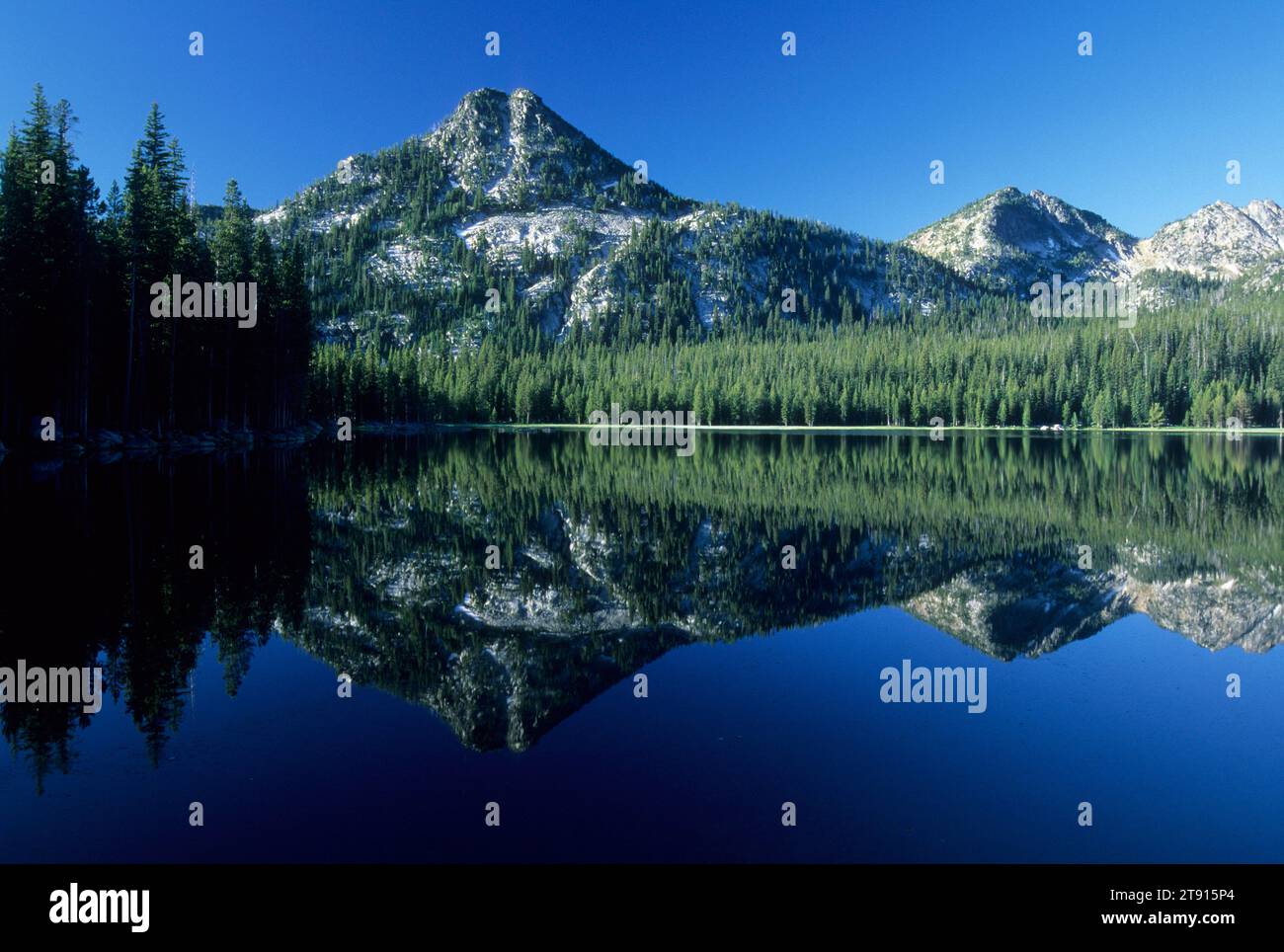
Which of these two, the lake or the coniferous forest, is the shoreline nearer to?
the coniferous forest

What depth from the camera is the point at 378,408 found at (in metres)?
119

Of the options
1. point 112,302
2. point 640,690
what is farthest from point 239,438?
point 640,690

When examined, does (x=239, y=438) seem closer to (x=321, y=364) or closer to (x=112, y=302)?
(x=112, y=302)

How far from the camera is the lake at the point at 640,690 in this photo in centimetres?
730

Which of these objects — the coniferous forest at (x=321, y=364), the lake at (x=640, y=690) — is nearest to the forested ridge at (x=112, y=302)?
the coniferous forest at (x=321, y=364)

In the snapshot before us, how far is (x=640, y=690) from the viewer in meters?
Result: 11.3

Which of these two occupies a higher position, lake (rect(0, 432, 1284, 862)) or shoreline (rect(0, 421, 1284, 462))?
shoreline (rect(0, 421, 1284, 462))

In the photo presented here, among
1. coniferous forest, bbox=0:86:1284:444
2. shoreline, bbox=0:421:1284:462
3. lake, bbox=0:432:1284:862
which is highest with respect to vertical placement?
coniferous forest, bbox=0:86:1284:444

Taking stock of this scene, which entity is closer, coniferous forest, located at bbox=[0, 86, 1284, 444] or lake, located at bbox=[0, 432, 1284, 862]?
lake, located at bbox=[0, 432, 1284, 862]

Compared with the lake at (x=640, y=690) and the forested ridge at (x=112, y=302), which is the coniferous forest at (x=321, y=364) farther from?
the lake at (x=640, y=690)

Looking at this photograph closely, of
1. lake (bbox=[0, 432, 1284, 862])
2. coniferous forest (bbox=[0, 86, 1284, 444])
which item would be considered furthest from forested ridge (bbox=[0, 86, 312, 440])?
lake (bbox=[0, 432, 1284, 862])

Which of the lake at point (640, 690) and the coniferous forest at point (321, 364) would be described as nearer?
the lake at point (640, 690)

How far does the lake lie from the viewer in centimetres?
730

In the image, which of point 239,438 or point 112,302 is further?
point 239,438
